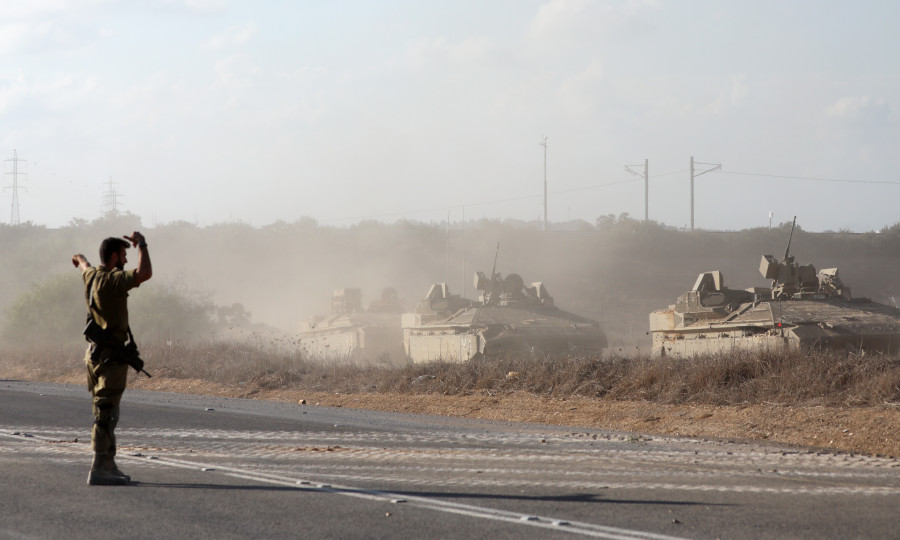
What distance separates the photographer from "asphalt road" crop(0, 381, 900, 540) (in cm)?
606

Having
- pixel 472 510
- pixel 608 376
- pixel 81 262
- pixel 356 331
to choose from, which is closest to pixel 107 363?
pixel 81 262

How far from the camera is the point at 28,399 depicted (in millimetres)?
17219

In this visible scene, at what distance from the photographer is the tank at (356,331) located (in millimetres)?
34812

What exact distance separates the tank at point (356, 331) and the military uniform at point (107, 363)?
23212 millimetres

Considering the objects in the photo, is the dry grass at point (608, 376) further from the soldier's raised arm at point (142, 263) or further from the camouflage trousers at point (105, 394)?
the soldier's raised arm at point (142, 263)

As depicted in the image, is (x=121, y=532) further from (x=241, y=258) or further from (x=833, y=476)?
(x=241, y=258)

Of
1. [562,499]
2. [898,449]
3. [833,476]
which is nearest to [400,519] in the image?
[562,499]

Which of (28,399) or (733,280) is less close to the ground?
(733,280)

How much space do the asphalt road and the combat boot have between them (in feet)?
0.29

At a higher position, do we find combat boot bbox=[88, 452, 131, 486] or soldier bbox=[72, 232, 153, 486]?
soldier bbox=[72, 232, 153, 486]

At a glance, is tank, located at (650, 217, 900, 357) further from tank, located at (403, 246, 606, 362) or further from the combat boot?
the combat boot

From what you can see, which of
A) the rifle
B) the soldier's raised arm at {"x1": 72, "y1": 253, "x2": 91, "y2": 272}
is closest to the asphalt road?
the rifle

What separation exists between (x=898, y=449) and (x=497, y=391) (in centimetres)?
905

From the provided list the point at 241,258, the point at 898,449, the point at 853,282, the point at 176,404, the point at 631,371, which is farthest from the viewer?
the point at 241,258
